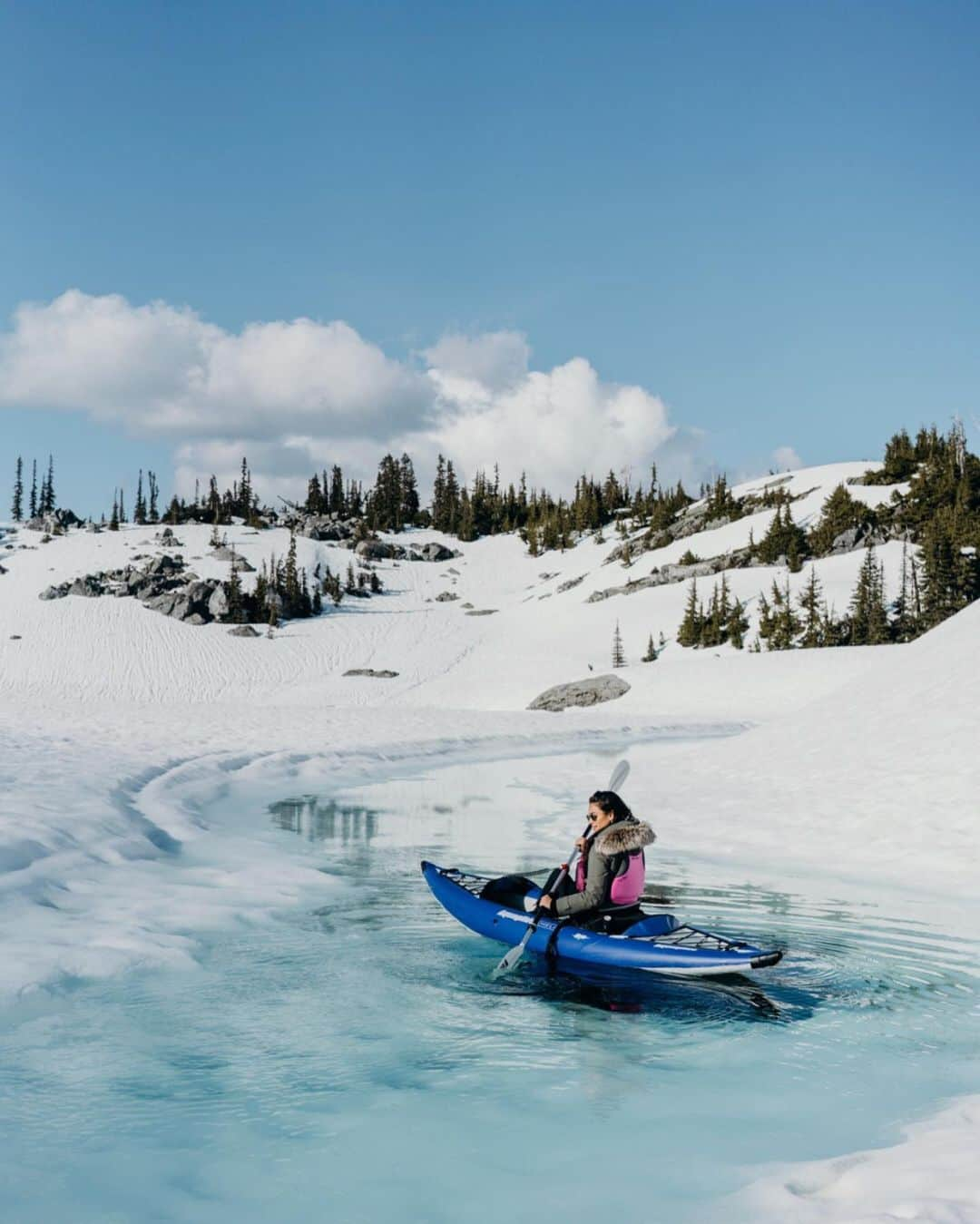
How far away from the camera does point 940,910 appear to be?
9.37 meters

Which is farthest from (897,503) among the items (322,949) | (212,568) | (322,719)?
(322,949)

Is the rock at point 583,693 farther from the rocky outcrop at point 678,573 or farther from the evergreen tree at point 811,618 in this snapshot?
the rocky outcrop at point 678,573

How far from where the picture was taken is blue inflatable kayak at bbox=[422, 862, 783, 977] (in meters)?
6.95

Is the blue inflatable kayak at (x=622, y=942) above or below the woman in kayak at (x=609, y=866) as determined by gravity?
below

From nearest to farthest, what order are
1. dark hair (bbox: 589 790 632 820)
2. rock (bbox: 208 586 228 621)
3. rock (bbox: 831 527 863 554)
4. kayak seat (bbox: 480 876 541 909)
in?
dark hair (bbox: 589 790 632 820) < kayak seat (bbox: 480 876 541 909) < rock (bbox: 831 527 863 554) < rock (bbox: 208 586 228 621)

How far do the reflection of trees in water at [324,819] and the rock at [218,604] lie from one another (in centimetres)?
5788

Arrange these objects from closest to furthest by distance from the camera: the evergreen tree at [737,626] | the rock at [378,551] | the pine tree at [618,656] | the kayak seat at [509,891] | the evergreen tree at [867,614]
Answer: the kayak seat at [509,891], the evergreen tree at [867,614], the pine tree at [618,656], the evergreen tree at [737,626], the rock at [378,551]

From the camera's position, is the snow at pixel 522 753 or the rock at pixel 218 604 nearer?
Result: the snow at pixel 522 753

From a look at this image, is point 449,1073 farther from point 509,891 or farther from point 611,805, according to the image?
point 509,891

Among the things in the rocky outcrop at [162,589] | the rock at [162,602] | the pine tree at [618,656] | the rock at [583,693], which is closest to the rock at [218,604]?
the rocky outcrop at [162,589]

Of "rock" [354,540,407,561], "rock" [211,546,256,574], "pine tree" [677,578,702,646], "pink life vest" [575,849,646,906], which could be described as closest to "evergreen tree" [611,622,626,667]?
"pine tree" [677,578,702,646]

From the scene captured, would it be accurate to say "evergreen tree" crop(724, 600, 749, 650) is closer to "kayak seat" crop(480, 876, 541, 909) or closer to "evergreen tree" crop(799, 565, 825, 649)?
"evergreen tree" crop(799, 565, 825, 649)

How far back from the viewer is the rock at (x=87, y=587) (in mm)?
77625

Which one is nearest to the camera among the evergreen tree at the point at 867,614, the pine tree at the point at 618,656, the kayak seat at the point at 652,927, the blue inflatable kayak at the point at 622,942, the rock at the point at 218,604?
the blue inflatable kayak at the point at 622,942
